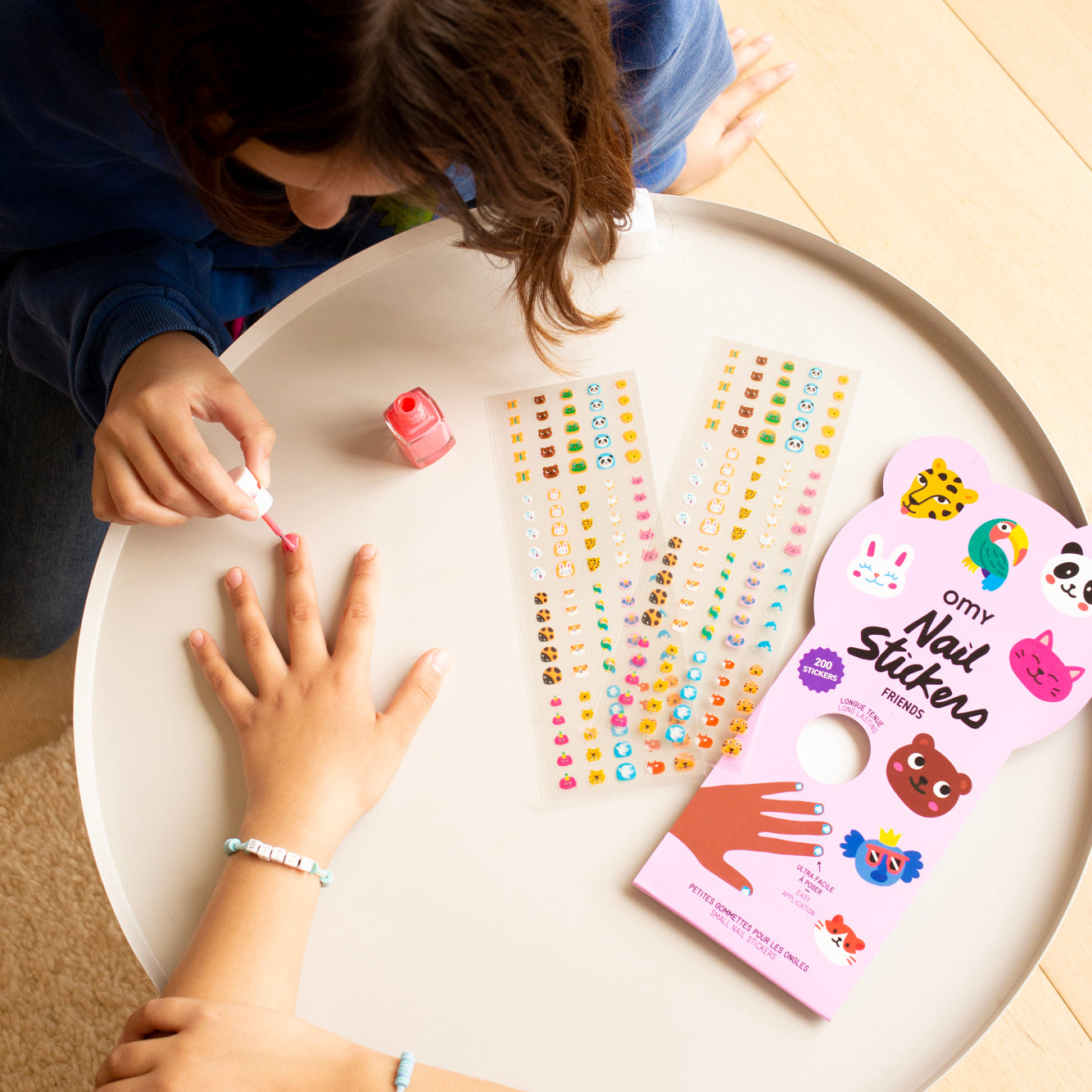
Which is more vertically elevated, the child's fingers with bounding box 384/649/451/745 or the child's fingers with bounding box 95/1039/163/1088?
the child's fingers with bounding box 384/649/451/745

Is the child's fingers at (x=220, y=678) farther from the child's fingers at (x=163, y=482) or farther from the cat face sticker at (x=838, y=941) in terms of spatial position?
the cat face sticker at (x=838, y=941)

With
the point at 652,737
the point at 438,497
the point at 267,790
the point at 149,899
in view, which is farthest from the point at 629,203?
the point at 149,899

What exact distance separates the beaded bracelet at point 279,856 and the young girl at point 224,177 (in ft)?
0.75

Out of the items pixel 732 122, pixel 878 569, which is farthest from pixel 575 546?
pixel 732 122

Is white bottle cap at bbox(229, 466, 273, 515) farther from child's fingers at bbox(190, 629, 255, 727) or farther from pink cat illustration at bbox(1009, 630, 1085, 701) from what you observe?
pink cat illustration at bbox(1009, 630, 1085, 701)

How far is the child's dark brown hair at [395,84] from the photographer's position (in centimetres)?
38

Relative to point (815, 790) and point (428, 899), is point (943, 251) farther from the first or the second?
point (428, 899)

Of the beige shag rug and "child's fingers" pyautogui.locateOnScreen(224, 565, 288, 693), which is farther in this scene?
the beige shag rug

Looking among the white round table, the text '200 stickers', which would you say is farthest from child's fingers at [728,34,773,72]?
the text '200 stickers'

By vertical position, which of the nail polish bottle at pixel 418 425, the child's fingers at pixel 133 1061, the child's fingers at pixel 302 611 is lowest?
the child's fingers at pixel 133 1061

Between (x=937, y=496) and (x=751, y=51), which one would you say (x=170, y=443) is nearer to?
(x=937, y=496)

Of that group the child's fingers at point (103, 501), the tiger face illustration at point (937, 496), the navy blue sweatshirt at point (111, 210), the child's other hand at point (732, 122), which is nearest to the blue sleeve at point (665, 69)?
the navy blue sweatshirt at point (111, 210)

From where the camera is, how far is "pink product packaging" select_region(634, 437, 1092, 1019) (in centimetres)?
53

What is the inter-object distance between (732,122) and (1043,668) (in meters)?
0.83
